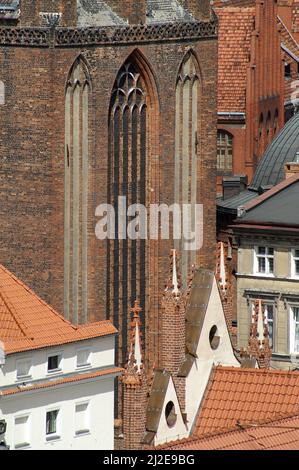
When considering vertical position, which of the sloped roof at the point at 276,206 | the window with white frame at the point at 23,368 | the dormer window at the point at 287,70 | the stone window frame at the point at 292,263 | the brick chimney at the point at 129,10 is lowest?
the window with white frame at the point at 23,368

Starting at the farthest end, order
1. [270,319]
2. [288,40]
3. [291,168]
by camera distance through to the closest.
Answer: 1. [288,40]
2. [291,168]
3. [270,319]

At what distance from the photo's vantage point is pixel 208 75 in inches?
5276

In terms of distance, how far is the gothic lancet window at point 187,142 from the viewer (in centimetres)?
13375

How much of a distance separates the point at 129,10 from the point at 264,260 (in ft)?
47.9

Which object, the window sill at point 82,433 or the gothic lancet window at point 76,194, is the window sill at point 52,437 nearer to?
the window sill at point 82,433

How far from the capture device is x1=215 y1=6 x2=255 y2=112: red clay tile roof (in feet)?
515

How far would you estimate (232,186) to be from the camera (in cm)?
15075

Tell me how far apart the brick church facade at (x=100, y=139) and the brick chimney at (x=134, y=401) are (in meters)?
16.7

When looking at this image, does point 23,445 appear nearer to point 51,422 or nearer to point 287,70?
point 51,422

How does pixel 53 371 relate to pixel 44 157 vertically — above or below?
below

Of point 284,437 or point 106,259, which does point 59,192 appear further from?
point 284,437

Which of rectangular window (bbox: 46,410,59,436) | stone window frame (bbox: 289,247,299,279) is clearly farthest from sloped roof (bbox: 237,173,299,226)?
rectangular window (bbox: 46,410,59,436)

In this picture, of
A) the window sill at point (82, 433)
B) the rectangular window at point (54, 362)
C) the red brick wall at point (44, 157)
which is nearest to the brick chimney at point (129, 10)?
the red brick wall at point (44, 157)

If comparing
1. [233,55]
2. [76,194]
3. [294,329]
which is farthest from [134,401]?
[233,55]
